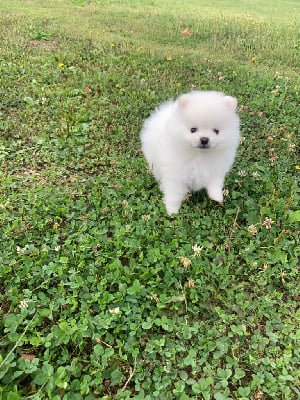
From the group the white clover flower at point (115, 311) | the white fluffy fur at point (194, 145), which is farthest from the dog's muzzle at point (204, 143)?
the white clover flower at point (115, 311)

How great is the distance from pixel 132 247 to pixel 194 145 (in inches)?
33.3

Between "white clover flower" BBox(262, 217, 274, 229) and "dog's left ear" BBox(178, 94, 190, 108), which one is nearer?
"dog's left ear" BBox(178, 94, 190, 108)

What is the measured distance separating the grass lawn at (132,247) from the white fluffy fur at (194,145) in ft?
0.55

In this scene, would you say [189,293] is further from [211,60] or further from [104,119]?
[211,60]

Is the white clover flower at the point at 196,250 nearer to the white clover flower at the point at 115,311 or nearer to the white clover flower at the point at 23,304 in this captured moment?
the white clover flower at the point at 115,311

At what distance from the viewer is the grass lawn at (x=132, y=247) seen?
2.24 m

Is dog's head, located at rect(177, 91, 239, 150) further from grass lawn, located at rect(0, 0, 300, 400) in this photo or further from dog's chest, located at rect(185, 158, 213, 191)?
grass lawn, located at rect(0, 0, 300, 400)

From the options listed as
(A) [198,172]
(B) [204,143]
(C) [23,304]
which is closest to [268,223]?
(A) [198,172]

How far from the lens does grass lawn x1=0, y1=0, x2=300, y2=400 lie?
7.36 ft

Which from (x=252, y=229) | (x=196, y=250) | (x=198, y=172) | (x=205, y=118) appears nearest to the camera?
(x=196, y=250)

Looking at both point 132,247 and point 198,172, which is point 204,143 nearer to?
point 198,172

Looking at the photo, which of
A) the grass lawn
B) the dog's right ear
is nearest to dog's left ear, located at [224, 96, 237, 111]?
the dog's right ear

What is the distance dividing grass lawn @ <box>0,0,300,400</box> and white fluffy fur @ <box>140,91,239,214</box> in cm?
17

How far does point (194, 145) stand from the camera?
2.98 m
